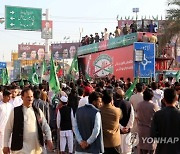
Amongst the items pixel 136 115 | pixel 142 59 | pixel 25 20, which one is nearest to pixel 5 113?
pixel 136 115

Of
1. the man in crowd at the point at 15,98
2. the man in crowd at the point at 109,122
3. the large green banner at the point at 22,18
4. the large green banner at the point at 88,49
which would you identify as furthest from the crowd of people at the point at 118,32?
the man in crowd at the point at 109,122

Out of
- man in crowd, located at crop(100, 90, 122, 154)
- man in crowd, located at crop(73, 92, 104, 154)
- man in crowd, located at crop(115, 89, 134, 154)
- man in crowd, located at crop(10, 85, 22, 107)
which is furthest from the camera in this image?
man in crowd, located at crop(10, 85, 22, 107)

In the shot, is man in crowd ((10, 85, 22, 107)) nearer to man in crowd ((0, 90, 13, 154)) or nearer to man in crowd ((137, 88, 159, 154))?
man in crowd ((0, 90, 13, 154))

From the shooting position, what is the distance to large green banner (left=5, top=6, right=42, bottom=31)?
30.7 metres

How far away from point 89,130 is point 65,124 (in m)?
3.18

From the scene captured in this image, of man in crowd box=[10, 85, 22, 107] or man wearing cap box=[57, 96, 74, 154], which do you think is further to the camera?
man in crowd box=[10, 85, 22, 107]

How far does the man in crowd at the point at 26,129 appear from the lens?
6.00 meters

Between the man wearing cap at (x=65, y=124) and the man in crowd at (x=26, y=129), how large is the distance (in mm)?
3159

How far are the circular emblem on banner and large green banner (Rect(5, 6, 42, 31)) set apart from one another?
820cm

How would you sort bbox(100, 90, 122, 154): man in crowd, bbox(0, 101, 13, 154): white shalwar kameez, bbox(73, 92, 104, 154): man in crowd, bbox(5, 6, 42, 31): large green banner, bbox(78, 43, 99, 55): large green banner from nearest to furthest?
bbox(73, 92, 104, 154): man in crowd
bbox(100, 90, 122, 154): man in crowd
bbox(0, 101, 13, 154): white shalwar kameez
bbox(78, 43, 99, 55): large green banner
bbox(5, 6, 42, 31): large green banner

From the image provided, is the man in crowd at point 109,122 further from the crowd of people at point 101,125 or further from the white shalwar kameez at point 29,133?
the white shalwar kameez at point 29,133

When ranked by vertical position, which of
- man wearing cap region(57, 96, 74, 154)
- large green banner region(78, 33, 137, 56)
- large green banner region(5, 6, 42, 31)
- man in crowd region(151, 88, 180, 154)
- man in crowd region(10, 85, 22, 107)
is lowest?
man wearing cap region(57, 96, 74, 154)

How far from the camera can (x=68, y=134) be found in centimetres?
961

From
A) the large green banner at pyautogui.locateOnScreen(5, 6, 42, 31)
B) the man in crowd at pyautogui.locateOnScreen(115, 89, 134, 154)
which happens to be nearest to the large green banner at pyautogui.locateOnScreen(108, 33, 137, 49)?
the large green banner at pyautogui.locateOnScreen(5, 6, 42, 31)
